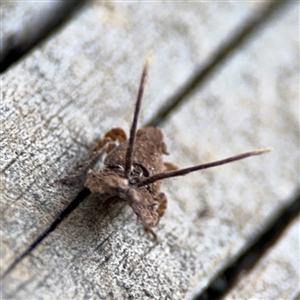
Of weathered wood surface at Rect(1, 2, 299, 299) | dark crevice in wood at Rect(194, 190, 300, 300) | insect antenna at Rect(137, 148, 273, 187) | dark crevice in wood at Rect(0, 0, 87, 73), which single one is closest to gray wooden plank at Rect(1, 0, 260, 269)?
weathered wood surface at Rect(1, 2, 299, 299)

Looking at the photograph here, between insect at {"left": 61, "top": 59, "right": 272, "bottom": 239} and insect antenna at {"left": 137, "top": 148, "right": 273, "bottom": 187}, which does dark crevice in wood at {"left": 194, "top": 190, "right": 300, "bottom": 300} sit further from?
insect antenna at {"left": 137, "top": 148, "right": 273, "bottom": 187}

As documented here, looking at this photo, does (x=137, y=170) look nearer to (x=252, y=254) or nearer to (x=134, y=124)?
(x=134, y=124)

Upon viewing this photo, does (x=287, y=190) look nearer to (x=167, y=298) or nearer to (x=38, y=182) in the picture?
(x=167, y=298)

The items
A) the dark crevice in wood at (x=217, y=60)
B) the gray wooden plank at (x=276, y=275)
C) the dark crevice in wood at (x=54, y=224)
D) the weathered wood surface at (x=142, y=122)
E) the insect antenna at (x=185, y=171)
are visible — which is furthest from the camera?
the dark crevice in wood at (x=217, y=60)

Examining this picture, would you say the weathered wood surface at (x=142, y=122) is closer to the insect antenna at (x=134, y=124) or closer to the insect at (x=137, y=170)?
the insect at (x=137, y=170)

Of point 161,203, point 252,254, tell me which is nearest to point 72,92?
point 161,203

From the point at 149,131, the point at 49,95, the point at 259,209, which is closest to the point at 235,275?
the point at 259,209

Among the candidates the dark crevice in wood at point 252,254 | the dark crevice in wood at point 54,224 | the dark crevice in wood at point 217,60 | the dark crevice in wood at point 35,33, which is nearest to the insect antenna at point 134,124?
the dark crevice in wood at point 54,224
